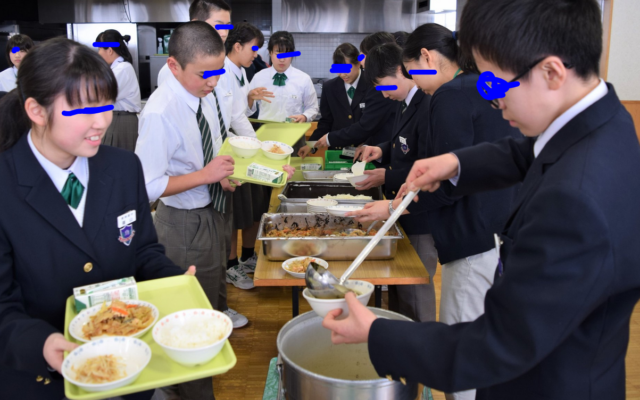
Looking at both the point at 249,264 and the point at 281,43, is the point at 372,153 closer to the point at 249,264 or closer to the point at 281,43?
the point at 249,264

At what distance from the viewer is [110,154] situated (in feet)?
4.61

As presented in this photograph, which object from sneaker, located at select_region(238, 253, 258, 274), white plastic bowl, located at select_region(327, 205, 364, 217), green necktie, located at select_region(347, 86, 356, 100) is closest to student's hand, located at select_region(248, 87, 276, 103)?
green necktie, located at select_region(347, 86, 356, 100)

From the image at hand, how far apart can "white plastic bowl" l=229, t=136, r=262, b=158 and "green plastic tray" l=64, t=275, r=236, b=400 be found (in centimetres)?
111

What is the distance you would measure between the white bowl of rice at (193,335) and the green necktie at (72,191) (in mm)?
406

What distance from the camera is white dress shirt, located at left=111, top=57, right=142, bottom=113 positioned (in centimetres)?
494

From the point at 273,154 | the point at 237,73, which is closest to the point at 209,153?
the point at 273,154

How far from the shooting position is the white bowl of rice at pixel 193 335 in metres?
1.00

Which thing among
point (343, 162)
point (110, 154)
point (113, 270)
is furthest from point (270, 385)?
point (343, 162)

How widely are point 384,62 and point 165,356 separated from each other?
184 cm

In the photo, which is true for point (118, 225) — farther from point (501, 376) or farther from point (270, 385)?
point (501, 376)

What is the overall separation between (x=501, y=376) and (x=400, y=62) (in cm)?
186

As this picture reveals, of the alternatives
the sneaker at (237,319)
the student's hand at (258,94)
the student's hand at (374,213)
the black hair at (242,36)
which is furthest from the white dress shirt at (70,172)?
the student's hand at (258,94)

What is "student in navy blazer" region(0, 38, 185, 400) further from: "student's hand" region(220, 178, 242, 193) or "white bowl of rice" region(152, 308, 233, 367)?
"student's hand" region(220, 178, 242, 193)

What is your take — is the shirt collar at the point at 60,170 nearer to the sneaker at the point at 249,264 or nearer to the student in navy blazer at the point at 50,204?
the student in navy blazer at the point at 50,204
